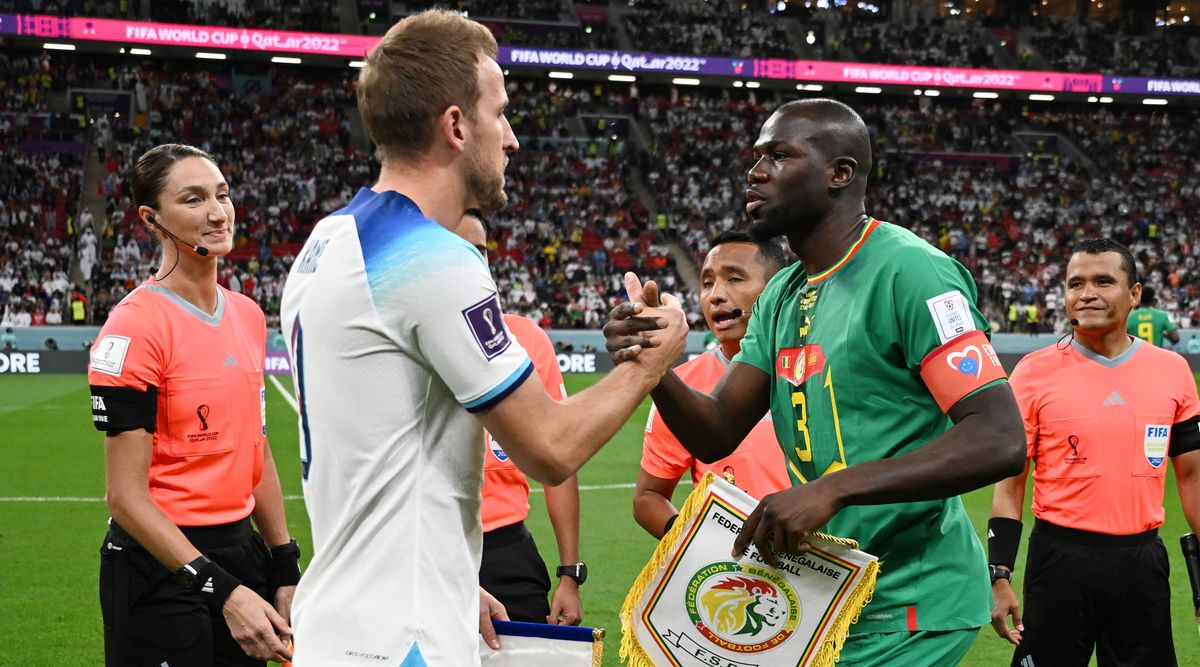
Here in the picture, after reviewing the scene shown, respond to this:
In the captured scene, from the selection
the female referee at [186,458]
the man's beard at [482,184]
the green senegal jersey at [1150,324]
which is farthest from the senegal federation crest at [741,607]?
the green senegal jersey at [1150,324]

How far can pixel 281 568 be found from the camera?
12.9 ft

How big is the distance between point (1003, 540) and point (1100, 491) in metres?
0.45

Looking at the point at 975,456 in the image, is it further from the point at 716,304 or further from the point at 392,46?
the point at 716,304

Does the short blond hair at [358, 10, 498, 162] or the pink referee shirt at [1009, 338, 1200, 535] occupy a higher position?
the short blond hair at [358, 10, 498, 162]

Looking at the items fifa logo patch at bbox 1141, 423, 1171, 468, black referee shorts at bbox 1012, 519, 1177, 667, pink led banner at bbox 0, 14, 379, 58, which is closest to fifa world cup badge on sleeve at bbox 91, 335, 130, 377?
black referee shorts at bbox 1012, 519, 1177, 667

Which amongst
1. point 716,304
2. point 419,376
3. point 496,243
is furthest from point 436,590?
point 496,243

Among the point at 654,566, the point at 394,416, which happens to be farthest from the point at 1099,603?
the point at 394,416

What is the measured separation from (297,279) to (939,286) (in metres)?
1.41

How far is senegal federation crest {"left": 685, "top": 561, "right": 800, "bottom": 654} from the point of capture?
2.59 m

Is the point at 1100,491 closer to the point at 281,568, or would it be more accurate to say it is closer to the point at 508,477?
the point at 508,477

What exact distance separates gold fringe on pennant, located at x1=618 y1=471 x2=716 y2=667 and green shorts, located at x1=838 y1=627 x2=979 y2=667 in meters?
0.48

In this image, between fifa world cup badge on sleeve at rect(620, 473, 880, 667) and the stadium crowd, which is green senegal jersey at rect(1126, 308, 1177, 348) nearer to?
fifa world cup badge on sleeve at rect(620, 473, 880, 667)

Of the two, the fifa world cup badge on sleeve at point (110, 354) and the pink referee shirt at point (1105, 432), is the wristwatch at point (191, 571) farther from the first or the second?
the pink referee shirt at point (1105, 432)

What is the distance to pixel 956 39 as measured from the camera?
149 ft
